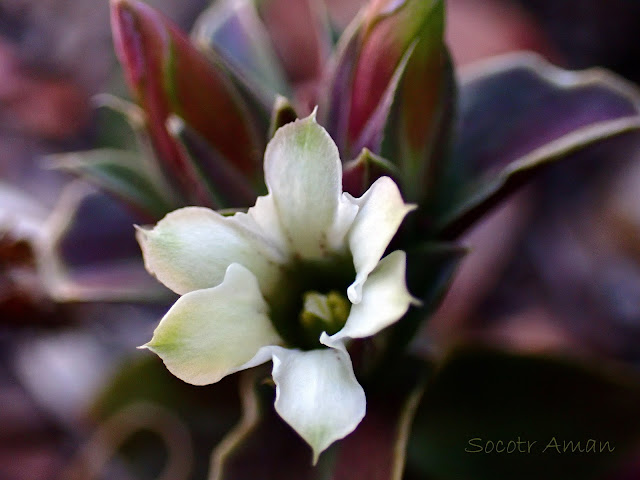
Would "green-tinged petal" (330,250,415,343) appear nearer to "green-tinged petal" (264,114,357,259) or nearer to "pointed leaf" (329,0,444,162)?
"green-tinged petal" (264,114,357,259)

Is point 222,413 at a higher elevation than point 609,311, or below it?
higher

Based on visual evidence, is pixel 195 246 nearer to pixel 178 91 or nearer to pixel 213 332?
pixel 213 332

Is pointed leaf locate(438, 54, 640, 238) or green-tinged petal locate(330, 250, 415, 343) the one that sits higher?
green-tinged petal locate(330, 250, 415, 343)

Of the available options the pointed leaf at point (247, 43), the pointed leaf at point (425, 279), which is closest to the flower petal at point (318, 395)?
the pointed leaf at point (425, 279)

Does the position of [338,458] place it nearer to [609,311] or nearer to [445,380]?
[445,380]

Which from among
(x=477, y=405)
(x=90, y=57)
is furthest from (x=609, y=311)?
(x=90, y=57)

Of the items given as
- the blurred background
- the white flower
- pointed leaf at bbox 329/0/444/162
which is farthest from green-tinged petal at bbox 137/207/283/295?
the blurred background

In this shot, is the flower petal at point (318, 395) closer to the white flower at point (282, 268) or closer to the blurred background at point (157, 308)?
the white flower at point (282, 268)
